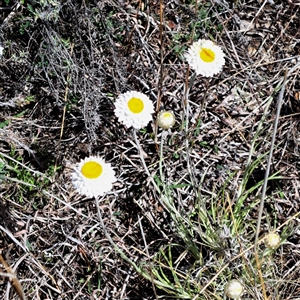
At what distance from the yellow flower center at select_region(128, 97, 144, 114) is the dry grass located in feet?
0.75

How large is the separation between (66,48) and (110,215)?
0.65 meters

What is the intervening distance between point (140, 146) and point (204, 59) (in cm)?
54

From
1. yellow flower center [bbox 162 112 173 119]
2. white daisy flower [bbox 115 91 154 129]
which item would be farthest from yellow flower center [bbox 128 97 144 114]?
yellow flower center [bbox 162 112 173 119]

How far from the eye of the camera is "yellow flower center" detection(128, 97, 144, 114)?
143 cm

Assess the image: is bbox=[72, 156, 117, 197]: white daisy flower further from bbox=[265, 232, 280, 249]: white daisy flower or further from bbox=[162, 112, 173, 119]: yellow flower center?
bbox=[265, 232, 280, 249]: white daisy flower

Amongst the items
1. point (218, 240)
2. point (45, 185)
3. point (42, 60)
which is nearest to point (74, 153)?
point (45, 185)

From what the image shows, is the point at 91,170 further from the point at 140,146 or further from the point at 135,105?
the point at 140,146

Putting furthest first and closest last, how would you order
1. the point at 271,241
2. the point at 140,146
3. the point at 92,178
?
1. the point at 140,146
2. the point at 271,241
3. the point at 92,178

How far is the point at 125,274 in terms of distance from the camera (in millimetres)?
1690

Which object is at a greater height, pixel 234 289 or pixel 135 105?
pixel 135 105

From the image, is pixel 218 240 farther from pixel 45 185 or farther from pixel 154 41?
pixel 154 41

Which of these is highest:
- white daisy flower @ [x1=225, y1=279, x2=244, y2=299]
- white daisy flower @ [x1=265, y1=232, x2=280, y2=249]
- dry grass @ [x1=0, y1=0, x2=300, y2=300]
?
dry grass @ [x1=0, y1=0, x2=300, y2=300]

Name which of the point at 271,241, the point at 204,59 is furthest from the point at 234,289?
the point at 204,59

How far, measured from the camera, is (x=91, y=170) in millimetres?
1302
